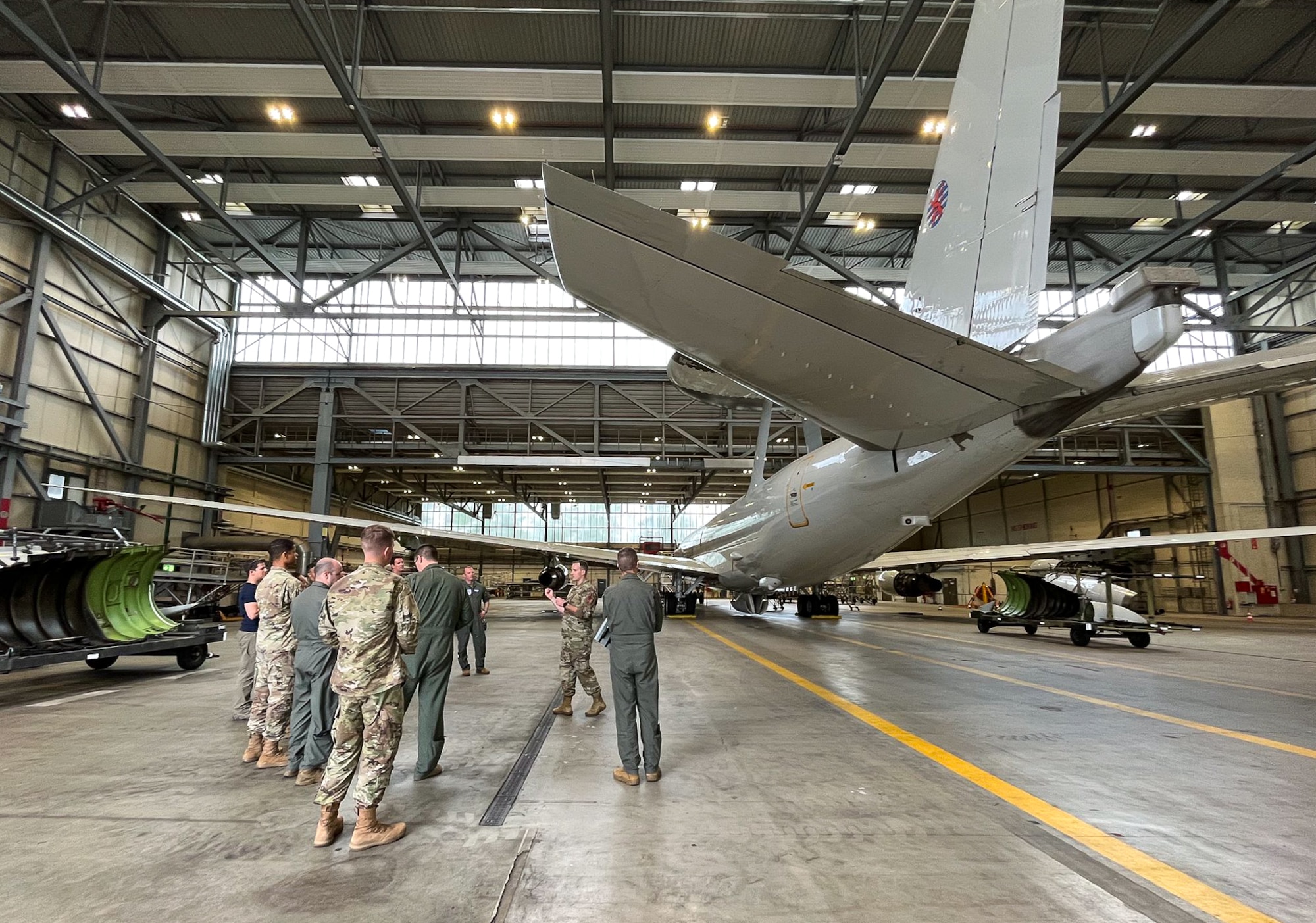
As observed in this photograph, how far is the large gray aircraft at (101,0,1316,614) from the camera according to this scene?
3506mm

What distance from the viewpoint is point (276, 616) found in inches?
199

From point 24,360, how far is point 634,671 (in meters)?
23.5

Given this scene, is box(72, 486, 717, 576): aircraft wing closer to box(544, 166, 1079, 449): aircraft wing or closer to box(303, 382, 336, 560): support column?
box(544, 166, 1079, 449): aircraft wing

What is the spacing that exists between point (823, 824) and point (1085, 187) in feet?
86.5

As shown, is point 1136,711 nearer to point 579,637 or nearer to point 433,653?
point 579,637

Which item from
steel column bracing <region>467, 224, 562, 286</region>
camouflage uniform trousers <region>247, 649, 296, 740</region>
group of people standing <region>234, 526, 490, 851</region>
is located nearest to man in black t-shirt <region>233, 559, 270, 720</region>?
group of people standing <region>234, 526, 490, 851</region>

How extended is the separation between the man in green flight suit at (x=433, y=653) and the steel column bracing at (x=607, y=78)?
11730 mm

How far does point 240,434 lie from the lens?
3100 centimetres

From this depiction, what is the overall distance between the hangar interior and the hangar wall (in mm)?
122

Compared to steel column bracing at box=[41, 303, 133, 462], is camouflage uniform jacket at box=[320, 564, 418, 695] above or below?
below

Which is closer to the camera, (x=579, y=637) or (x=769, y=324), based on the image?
(x=769, y=324)

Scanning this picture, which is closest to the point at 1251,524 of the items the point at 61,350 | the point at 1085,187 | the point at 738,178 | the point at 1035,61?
the point at 1085,187

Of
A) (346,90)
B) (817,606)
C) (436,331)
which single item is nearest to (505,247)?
(436,331)

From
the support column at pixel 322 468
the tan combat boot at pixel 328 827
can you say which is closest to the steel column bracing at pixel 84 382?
the support column at pixel 322 468
